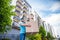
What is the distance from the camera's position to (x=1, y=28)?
405 centimetres

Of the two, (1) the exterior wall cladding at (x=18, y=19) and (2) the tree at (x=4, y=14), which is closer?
(2) the tree at (x=4, y=14)

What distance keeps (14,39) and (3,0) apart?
2.22 meters

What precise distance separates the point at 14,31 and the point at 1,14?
89.9 inches

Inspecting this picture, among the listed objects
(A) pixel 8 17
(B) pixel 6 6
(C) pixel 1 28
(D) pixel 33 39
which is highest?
(B) pixel 6 6

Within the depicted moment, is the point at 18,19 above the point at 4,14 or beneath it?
above

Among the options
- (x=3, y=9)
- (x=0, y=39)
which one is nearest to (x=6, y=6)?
(x=3, y=9)

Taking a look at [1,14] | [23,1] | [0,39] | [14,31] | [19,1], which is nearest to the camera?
Result: [1,14]

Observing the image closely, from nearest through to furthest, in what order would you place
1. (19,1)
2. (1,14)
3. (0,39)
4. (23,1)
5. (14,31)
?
(1,14) < (0,39) < (14,31) < (19,1) < (23,1)

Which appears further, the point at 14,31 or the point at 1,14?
the point at 14,31

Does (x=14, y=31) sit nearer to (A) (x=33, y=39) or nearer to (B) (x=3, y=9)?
(A) (x=33, y=39)

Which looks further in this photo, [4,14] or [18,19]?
[18,19]

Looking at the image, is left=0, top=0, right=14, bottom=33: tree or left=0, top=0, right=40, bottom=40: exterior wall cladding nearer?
left=0, top=0, right=14, bottom=33: tree

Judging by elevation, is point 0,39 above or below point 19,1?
below

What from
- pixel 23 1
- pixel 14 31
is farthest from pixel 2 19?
pixel 23 1
